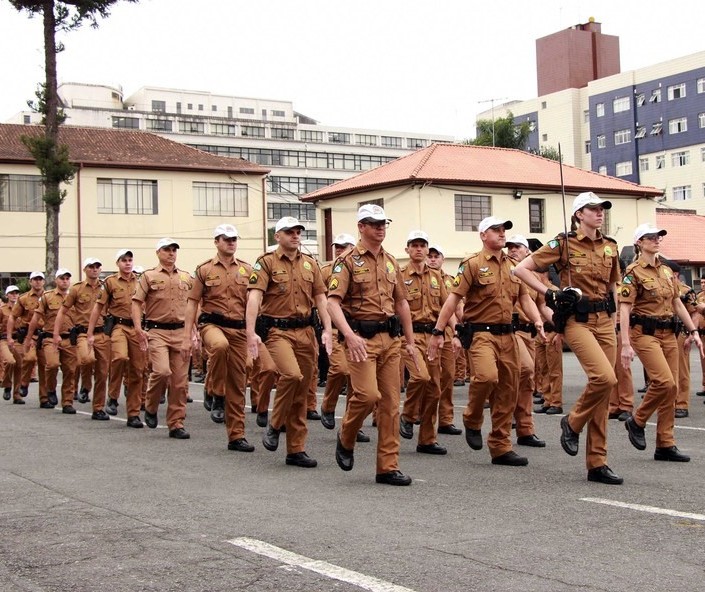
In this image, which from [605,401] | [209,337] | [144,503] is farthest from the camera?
[209,337]

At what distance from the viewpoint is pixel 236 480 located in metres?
8.32

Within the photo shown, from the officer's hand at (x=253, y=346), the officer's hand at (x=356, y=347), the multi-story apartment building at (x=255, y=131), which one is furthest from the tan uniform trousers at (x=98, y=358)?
the multi-story apartment building at (x=255, y=131)

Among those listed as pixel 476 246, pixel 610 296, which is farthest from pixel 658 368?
pixel 476 246

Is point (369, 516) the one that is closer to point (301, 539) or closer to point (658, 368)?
point (301, 539)

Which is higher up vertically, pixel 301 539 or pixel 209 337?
pixel 209 337

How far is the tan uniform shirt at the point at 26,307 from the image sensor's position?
704 inches

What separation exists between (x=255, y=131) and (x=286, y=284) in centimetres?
9529

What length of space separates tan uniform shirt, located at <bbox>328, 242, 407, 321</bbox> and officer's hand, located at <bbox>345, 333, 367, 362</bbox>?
0.46 metres

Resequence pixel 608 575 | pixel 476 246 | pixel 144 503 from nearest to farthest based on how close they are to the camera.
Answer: pixel 608 575
pixel 144 503
pixel 476 246

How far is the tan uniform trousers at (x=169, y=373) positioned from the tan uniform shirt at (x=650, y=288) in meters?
5.02

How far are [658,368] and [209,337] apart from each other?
4530 mm

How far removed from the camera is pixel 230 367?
10555 millimetres

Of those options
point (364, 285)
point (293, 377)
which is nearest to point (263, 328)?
point (293, 377)

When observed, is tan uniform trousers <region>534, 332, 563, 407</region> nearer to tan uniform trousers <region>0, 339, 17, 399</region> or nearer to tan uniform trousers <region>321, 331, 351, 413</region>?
tan uniform trousers <region>321, 331, 351, 413</region>
